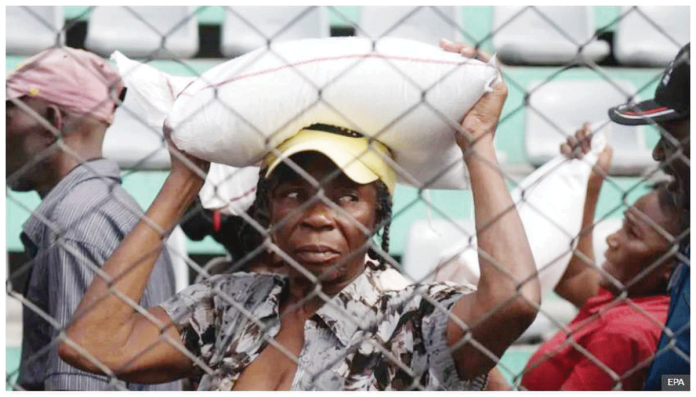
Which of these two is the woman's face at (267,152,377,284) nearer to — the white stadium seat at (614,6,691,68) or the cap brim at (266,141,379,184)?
the cap brim at (266,141,379,184)

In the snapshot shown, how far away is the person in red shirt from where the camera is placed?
1.92 meters

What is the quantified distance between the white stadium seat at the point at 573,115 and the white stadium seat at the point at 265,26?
0.68 meters

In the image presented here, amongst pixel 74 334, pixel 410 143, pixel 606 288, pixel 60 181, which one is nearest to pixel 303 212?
pixel 410 143

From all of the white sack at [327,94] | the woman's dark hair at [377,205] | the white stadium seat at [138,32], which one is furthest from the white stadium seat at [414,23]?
the white sack at [327,94]

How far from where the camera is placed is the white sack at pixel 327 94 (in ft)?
4.78

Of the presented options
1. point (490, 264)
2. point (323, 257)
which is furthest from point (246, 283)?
point (490, 264)

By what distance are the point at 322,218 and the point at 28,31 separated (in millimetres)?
1877

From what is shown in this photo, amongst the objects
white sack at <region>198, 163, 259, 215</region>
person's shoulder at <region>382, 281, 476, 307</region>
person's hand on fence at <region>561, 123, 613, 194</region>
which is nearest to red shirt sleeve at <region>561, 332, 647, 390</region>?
person's hand on fence at <region>561, 123, 613, 194</region>

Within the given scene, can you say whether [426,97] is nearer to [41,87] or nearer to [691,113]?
[691,113]

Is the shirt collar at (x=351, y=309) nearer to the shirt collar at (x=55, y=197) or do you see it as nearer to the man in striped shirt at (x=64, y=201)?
the man in striped shirt at (x=64, y=201)

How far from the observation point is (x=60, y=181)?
199 cm

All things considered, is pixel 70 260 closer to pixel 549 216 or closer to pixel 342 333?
pixel 342 333

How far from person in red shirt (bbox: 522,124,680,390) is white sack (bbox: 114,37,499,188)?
0.47 metres
